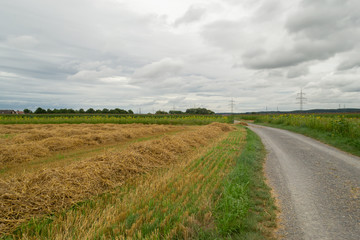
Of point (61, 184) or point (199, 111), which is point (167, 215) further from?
point (199, 111)

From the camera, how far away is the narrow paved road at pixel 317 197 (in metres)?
3.28

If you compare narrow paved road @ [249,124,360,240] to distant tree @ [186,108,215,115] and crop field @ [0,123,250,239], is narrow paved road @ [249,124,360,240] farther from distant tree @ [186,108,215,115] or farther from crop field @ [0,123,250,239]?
distant tree @ [186,108,215,115]

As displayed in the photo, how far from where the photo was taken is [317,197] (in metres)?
4.57

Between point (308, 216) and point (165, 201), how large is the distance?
2.87m

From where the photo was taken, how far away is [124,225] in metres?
3.14

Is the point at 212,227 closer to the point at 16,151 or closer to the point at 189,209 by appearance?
the point at 189,209

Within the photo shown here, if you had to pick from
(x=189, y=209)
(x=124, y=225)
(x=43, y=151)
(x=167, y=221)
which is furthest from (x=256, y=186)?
(x=43, y=151)

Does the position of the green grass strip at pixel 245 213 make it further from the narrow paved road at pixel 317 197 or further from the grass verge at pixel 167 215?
the narrow paved road at pixel 317 197

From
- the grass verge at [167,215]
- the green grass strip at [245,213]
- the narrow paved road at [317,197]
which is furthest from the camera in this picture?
the narrow paved road at [317,197]

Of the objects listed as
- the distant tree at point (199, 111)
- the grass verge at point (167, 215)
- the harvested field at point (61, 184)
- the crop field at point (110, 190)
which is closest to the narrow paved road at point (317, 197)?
the grass verge at point (167, 215)

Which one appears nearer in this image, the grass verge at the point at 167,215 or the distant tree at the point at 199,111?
the grass verge at the point at 167,215

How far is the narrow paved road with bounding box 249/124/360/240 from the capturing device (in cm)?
328

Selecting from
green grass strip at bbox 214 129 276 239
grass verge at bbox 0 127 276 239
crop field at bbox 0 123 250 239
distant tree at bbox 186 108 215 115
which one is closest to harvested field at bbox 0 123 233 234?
crop field at bbox 0 123 250 239

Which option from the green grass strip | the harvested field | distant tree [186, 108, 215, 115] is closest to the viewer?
the green grass strip
